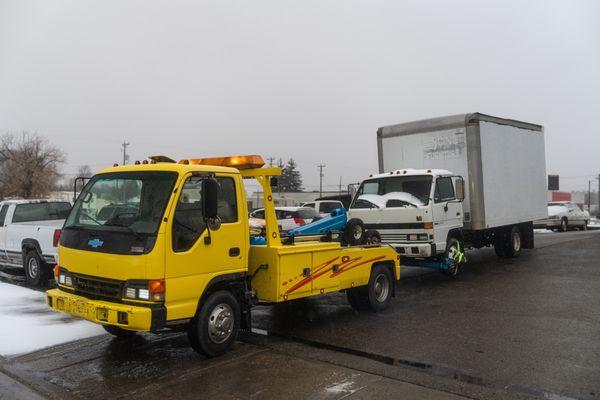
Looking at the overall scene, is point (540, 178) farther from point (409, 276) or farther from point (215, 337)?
point (215, 337)

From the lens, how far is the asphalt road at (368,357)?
506cm

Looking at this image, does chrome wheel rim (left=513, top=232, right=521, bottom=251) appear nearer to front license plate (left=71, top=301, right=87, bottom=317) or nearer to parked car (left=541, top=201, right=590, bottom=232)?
front license plate (left=71, top=301, right=87, bottom=317)

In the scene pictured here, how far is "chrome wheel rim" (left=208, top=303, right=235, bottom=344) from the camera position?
5.90 m

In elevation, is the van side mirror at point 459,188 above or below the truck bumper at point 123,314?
above

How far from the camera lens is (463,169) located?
1221 cm

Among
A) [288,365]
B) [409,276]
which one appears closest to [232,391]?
[288,365]

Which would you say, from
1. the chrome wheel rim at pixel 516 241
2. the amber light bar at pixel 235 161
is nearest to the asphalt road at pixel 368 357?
the amber light bar at pixel 235 161

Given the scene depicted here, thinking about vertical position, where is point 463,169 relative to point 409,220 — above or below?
above

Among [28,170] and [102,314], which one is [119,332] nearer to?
[102,314]

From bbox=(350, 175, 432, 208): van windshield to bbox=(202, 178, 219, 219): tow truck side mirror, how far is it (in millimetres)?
6502

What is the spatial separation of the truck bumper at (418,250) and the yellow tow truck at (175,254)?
4511 mm

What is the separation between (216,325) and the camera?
595cm

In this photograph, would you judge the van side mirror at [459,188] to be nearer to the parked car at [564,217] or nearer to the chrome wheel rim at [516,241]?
the chrome wheel rim at [516,241]

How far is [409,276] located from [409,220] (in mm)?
2357
